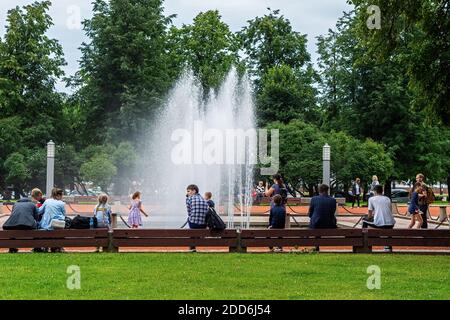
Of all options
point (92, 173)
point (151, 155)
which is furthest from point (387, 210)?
point (151, 155)

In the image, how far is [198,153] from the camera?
144 feet

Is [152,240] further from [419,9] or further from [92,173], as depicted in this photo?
[92,173]

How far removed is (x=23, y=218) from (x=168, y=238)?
3.25 metres

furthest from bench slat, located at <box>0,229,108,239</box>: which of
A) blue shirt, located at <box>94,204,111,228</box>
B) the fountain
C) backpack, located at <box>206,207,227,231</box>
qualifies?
the fountain

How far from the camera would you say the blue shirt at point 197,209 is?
59.4 feet

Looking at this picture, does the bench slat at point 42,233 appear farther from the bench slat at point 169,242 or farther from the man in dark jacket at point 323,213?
the man in dark jacket at point 323,213

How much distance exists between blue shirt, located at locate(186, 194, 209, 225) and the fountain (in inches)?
576

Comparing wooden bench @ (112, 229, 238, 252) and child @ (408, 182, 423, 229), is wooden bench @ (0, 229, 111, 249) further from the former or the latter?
child @ (408, 182, 423, 229)

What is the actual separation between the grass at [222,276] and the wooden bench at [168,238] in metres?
0.44

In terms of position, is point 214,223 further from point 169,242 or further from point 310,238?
point 310,238

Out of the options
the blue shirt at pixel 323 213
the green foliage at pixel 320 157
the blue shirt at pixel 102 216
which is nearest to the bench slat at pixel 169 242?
the blue shirt at pixel 102 216

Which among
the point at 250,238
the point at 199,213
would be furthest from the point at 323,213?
the point at 199,213

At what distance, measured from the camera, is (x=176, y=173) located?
43469 mm

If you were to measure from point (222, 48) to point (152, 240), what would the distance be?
48993 millimetres
